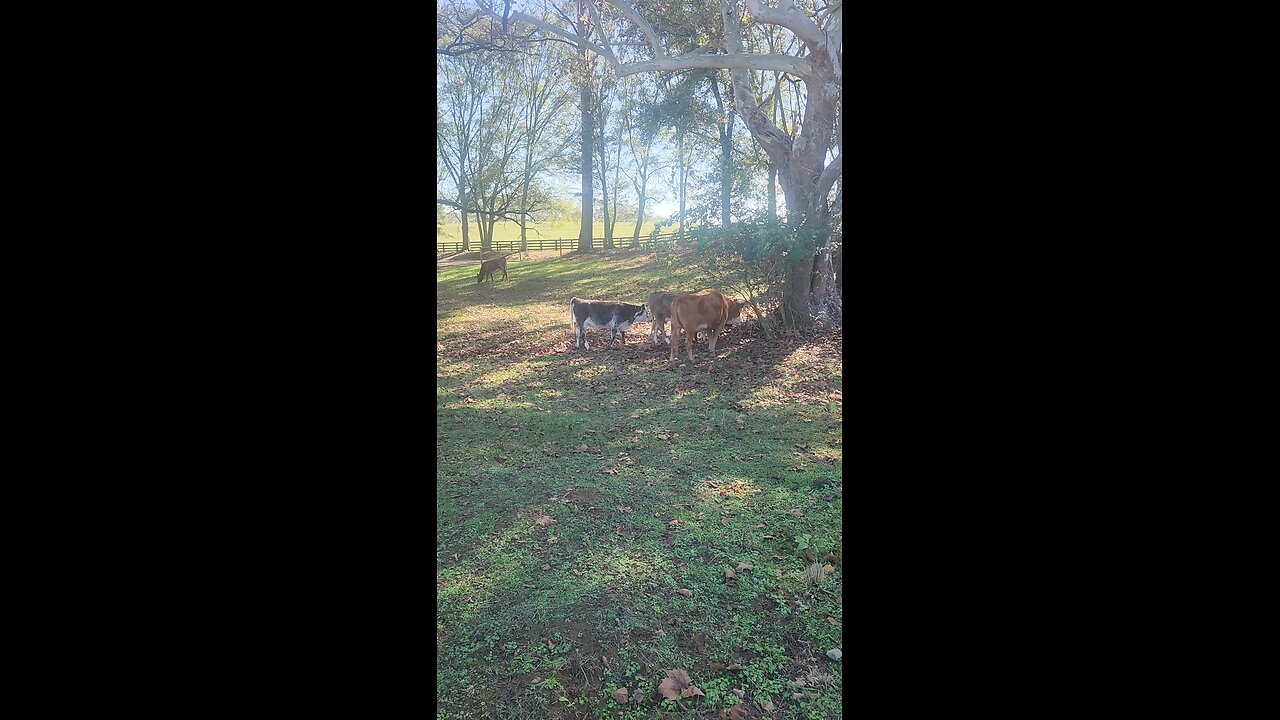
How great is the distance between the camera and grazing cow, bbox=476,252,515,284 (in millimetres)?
10194

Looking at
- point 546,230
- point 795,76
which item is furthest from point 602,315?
point 546,230

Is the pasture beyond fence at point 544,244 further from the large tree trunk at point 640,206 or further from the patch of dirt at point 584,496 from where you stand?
the patch of dirt at point 584,496

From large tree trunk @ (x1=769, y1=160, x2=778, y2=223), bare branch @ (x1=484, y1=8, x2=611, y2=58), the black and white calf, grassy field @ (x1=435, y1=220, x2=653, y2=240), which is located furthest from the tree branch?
grassy field @ (x1=435, y1=220, x2=653, y2=240)

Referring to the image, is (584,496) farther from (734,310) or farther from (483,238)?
(483,238)

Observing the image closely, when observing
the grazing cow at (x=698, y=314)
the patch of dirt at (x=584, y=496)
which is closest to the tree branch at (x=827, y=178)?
the grazing cow at (x=698, y=314)

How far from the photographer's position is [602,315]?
22.3 ft

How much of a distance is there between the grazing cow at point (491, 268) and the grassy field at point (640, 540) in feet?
14.4

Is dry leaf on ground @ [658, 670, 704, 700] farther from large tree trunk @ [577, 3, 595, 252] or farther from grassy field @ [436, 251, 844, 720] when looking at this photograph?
large tree trunk @ [577, 3, 595, 252]

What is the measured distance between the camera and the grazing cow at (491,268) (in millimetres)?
10194
